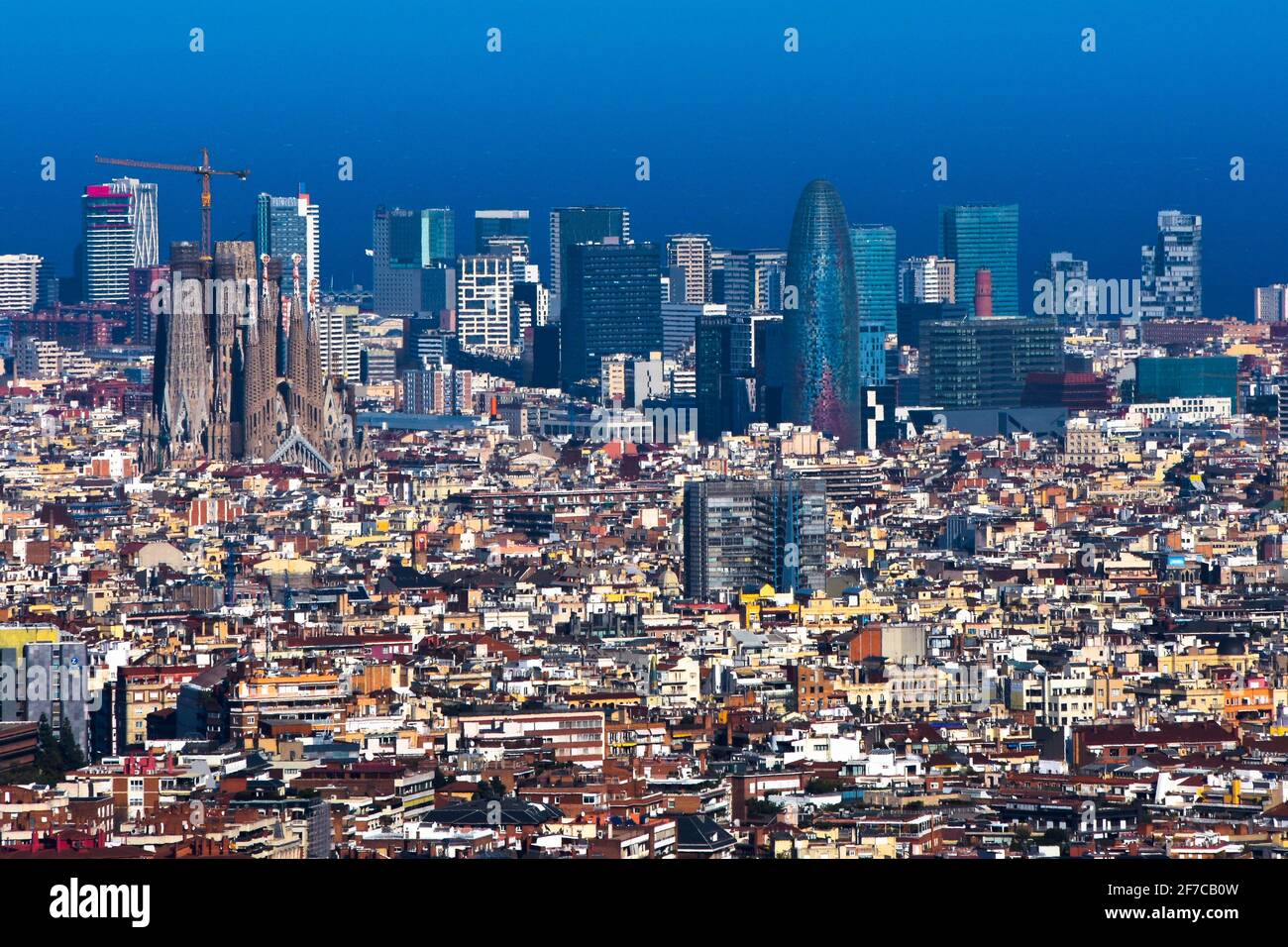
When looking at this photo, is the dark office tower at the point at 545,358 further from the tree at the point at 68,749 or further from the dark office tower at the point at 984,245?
the tree at the point at 68,749

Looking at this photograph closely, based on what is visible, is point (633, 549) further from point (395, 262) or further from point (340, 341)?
point (395, 262)

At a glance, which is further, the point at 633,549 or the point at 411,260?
the point at 411,260

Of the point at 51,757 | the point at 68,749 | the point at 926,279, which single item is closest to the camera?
the point at 51,757

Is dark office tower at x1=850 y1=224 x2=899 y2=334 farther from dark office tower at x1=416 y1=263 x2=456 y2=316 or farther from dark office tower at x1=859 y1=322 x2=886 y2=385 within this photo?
dark office tower at x1=416 y1=263 x2=456 y2=316

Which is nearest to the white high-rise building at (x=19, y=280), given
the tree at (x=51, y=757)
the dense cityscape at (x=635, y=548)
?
Result: the dense cityscape at (x=635, y=548)

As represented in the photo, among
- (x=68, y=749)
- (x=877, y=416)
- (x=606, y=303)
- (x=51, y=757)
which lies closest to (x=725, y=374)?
(x=877, y=416)
